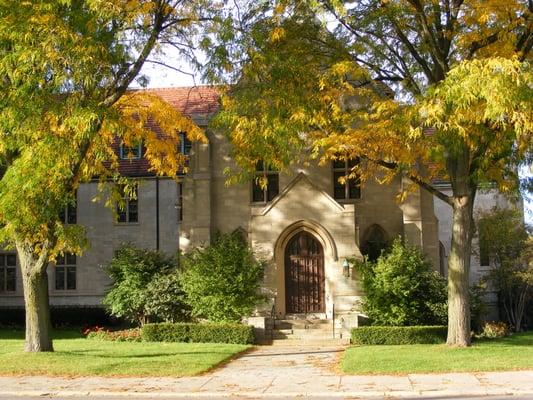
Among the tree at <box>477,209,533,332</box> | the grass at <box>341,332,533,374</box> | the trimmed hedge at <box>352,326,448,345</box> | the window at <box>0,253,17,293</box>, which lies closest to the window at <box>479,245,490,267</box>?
the tree at <box>477,209,533,332</box>

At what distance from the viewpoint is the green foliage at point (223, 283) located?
23953 millimetres

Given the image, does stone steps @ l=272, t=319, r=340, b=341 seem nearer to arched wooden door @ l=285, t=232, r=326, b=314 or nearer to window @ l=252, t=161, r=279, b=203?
arched wooden door @ l=285, t=232, r=326, b=314

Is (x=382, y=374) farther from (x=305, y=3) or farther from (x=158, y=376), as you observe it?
(x=305, y=3)

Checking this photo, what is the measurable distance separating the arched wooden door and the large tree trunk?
35.5 feet

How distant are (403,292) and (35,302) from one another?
39.1ft

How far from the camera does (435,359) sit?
1545 cm

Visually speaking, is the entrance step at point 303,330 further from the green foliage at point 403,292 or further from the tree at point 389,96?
the tree at point 389,96

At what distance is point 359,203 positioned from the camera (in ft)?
90.0

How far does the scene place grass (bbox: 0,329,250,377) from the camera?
14602 mm

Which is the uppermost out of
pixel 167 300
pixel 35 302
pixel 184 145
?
pixel 184 145

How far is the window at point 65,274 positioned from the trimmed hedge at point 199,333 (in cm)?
1245

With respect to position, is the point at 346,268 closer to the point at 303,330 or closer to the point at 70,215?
the point at 303,330

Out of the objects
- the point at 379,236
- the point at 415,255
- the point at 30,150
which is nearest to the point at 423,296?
the point at 415,255

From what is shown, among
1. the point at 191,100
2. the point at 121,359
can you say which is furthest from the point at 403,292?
the point at 191,100
